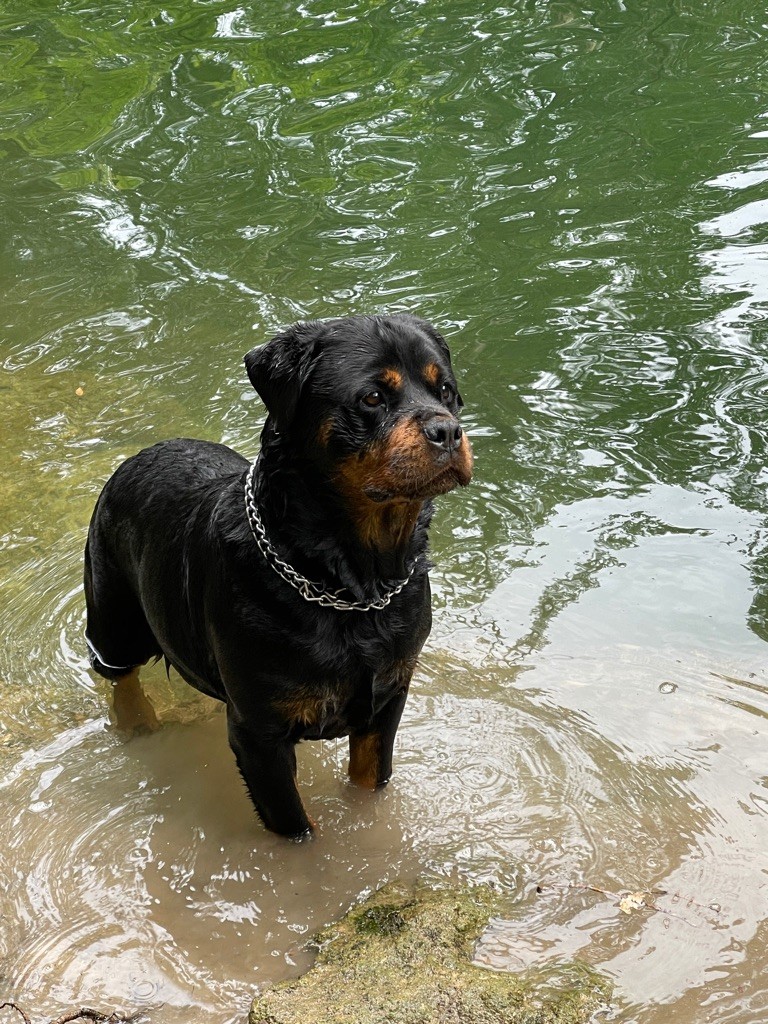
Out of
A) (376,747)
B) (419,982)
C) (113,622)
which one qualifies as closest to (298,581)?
(376,747)

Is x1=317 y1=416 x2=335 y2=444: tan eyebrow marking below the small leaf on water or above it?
above

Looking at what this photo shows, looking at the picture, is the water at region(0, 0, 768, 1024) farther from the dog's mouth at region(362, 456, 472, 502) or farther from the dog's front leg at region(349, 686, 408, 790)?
the dog's mouth at region(362, 456, 472, 502)

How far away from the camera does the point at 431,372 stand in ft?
11.2

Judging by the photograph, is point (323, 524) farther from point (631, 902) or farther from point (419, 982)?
point (631, 902)

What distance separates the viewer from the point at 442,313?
23.7 ft

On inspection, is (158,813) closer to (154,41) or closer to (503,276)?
(503,276)

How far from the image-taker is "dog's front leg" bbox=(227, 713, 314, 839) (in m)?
3.68

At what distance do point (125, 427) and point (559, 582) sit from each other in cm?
279

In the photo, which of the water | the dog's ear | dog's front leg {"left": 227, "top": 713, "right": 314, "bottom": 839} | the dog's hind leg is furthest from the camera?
the dog's hind leg

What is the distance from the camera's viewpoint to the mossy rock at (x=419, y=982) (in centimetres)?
317

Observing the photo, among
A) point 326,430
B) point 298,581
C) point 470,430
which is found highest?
point 326,430

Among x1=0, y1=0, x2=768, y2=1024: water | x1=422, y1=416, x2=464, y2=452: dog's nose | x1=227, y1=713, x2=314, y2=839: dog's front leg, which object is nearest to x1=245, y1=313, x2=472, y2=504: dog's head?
x1=422, y1=416, x2=464, y2=452: dog's nose

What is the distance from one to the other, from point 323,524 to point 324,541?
0.05 meters

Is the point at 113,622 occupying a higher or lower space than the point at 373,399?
lower
